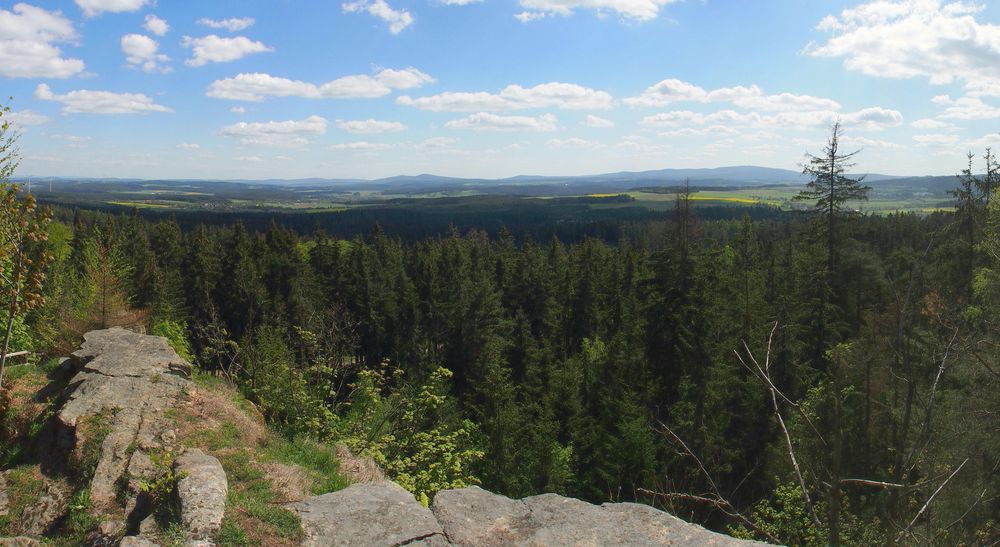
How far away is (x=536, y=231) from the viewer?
15625cm

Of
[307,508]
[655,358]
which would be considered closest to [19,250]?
[307,508]

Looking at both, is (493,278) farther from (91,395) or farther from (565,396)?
(91,395)

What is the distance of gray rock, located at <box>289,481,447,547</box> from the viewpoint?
252 inches

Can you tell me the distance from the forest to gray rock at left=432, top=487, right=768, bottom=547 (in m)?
0.43

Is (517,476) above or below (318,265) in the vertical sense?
below

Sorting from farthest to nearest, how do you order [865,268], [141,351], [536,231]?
[536,231] → [865,268] → [141,351]

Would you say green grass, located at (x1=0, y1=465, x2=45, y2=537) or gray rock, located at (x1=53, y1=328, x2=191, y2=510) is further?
gray rock, located at (x1=53, y1=328, x2=191, y2=510)

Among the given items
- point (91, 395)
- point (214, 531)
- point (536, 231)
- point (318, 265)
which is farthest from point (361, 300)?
point (536, 231)

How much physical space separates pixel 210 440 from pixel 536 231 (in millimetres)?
148540

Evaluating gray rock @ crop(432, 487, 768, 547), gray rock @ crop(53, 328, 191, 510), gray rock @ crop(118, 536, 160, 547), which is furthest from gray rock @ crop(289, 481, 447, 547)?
gray rock @ crop(53, 328, 191, 510)

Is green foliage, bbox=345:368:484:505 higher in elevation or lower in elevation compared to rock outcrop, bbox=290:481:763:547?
lower

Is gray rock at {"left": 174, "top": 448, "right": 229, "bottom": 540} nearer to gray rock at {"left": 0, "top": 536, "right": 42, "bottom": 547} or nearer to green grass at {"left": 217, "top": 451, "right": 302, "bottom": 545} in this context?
green grass at {"left": 217, "top": 451, "right": 302, "bottom": 545}

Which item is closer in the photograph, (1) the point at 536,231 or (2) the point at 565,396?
(2) the point at 565,396

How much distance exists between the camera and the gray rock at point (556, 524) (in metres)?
6.45
